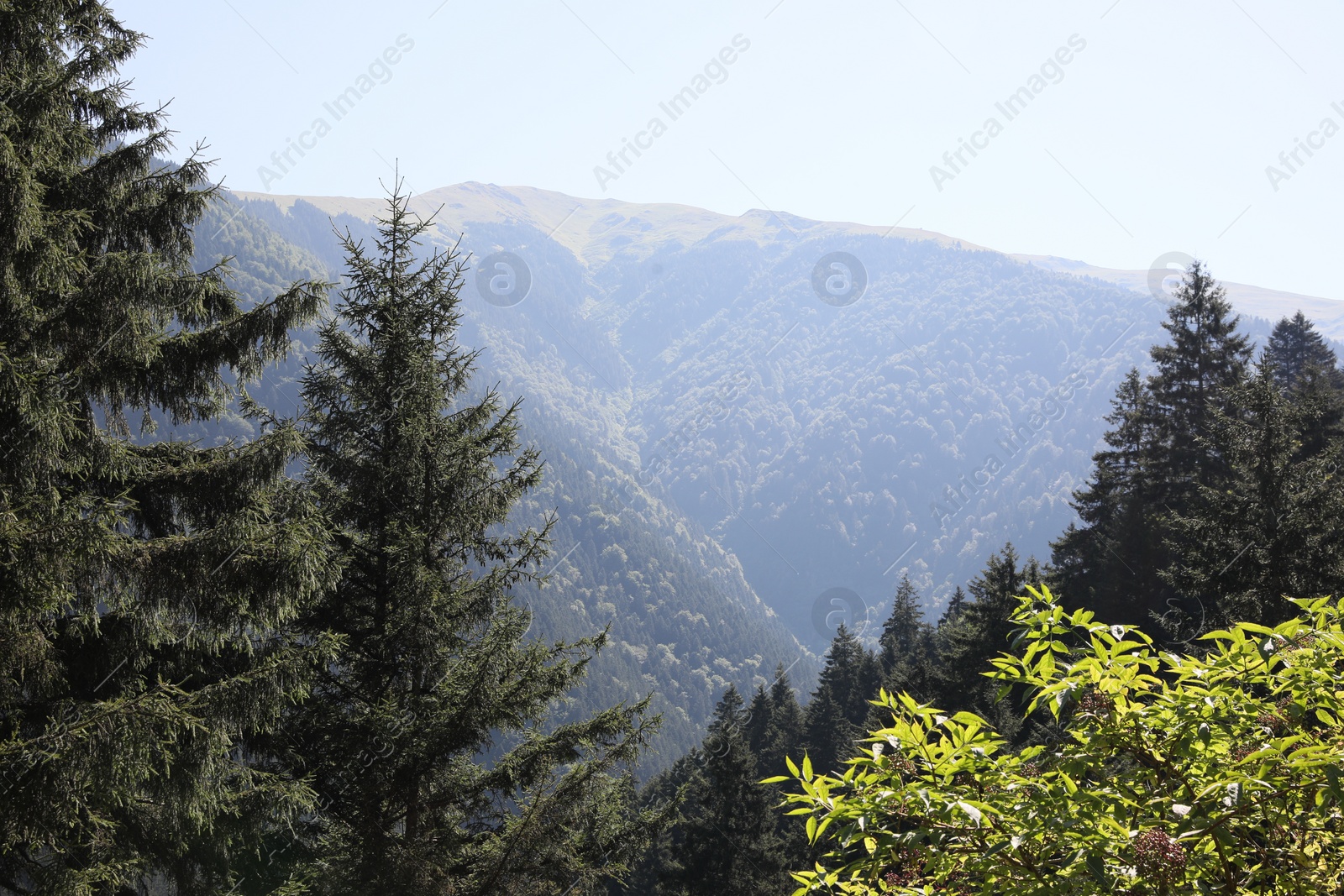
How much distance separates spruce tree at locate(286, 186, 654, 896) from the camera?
7.59m

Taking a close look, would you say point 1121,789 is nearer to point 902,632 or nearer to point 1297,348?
point 902,632

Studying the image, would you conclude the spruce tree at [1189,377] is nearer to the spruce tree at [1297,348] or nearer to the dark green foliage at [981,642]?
the dark green foliage at [981,642]

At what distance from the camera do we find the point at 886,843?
2.82m

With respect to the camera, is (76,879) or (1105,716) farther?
(76,879)

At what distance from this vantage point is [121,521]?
4.73m

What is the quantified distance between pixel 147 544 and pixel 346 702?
11.8 ft

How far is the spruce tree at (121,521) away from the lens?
4.53 metres

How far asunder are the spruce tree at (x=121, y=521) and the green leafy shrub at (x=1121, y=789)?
14.2 feet

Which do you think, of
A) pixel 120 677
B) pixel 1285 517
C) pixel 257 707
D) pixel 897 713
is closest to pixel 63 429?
pixel 120 677

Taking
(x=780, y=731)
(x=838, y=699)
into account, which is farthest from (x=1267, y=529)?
(x=838, y=699)

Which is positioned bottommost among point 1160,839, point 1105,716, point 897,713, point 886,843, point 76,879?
point 76,879

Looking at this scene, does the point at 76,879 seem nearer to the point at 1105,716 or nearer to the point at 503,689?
the point at 503,689

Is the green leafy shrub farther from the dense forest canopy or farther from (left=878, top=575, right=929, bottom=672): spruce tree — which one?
(left=878, top=575, right=929, bottom=672): spruce tree

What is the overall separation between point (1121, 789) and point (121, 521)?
5702 millimetres
